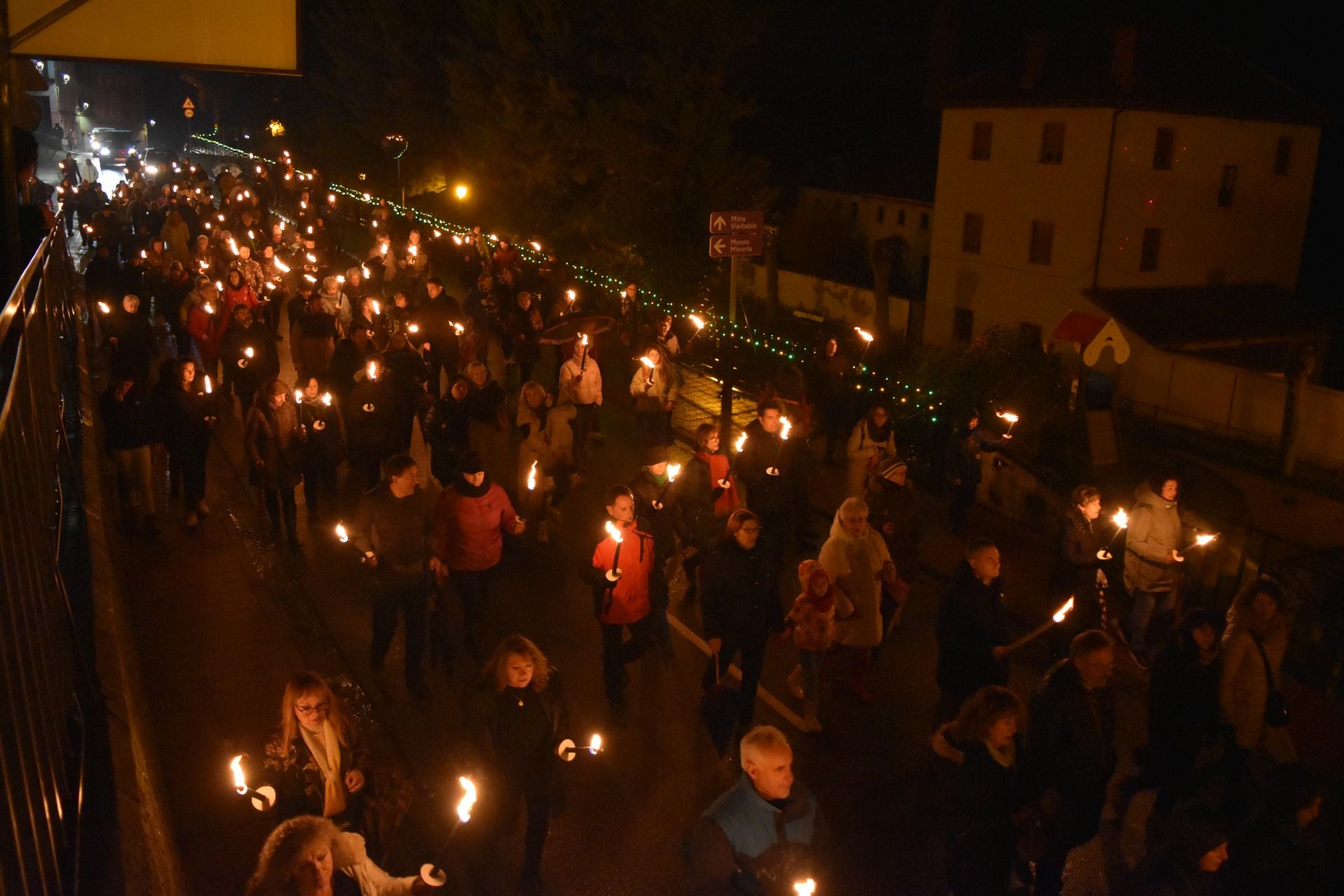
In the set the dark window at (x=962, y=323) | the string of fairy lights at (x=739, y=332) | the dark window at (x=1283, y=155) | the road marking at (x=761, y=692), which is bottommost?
the dark window at (x=962, y=323)

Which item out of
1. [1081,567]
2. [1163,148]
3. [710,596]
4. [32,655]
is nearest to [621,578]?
[710,596]

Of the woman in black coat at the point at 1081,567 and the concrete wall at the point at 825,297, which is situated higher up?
the woman in black coat at the point at 1081,567

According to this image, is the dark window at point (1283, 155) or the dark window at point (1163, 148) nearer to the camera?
the dark window at point (1163, 148)

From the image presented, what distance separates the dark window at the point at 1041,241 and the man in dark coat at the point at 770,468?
2495 centimetres

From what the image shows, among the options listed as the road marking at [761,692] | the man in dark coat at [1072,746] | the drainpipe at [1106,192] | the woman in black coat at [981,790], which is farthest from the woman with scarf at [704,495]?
the drainpipe at [1106,192]

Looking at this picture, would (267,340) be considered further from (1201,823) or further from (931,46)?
(931,46)

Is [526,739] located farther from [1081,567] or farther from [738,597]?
[1081,567]

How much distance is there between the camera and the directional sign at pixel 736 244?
12.7 metres

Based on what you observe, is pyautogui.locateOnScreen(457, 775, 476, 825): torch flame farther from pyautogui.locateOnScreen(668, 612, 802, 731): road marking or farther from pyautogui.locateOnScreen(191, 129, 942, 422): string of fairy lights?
pyautogui.locateOnScreen(191, 129, 942, 422): string of fairy lights

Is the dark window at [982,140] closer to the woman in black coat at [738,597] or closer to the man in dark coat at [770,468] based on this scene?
the man in dark coat at [770,468]

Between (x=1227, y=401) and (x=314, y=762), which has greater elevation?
(x=314, y=762)

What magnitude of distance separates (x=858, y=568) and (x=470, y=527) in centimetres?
260

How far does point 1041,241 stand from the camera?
32.8m

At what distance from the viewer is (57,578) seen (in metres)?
4.04
